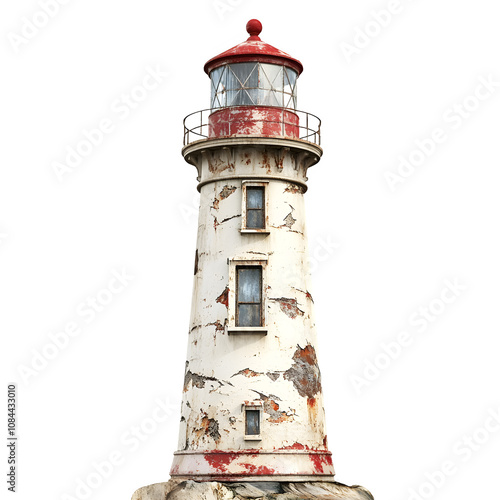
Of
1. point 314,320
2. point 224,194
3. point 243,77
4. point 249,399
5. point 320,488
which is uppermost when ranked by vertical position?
point 243,77

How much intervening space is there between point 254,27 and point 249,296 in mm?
6017

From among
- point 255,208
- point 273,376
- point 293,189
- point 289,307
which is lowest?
point 273,376

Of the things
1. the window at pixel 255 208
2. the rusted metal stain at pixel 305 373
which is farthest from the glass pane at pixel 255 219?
the rusted metal stain at pixel 305 373

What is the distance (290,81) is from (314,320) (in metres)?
5.24

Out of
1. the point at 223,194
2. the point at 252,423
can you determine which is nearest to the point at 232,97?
the point at 223,194

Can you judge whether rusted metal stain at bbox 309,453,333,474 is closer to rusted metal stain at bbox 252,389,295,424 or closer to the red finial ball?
rusted metal stain at bbox 252,389,295,424

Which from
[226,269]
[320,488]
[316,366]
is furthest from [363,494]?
[226,269]

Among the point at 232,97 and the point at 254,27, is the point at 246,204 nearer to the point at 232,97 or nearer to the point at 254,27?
the point at 232,97

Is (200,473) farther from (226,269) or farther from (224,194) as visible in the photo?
(224,194)

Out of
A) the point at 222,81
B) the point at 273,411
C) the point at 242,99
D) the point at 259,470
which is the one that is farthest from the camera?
the point at 222,81

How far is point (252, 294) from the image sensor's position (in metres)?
24.7

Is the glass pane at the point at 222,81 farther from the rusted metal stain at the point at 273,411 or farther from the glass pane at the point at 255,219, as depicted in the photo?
the rusted metal stain at the point at 273,411

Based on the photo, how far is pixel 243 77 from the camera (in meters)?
25.6

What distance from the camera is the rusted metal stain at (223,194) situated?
25.1 meters
